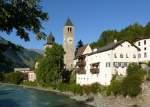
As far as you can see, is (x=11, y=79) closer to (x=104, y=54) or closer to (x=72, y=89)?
(x=72, y=89)

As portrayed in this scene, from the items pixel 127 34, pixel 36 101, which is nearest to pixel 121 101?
pixel 36 101

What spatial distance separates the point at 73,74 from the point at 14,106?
168 ft

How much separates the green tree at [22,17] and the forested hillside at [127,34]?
78.1 m

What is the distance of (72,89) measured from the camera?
297ft

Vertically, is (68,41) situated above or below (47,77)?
above

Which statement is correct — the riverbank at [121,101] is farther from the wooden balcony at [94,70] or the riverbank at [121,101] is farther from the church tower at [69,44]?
the church tower at [69,44]

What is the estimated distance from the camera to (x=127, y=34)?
108625 mm

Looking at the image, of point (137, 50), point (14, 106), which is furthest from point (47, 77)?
point (14, 106)

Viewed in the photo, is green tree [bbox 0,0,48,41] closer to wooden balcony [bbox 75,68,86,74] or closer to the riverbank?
the riverbank

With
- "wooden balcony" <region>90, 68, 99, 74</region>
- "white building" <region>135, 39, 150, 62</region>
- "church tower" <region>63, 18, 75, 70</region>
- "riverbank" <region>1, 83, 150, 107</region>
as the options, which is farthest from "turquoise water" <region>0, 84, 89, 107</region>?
"church tower" <region>63, 18, 75, 70</region>

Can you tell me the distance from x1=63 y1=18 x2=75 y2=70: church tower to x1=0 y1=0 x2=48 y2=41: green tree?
10965cm

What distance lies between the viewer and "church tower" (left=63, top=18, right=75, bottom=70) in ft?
395

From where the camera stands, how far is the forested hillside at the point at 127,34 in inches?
4023

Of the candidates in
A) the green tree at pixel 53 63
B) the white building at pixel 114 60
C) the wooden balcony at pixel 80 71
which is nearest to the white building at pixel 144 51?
the white building at pixel 114 60
